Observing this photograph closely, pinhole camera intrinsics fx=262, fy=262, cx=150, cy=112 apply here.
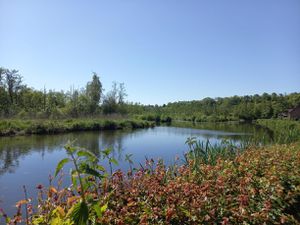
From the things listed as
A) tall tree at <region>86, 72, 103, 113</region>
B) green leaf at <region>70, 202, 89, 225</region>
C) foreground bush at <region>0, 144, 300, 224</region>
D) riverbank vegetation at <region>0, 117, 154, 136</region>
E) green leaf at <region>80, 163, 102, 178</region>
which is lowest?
riverbank vegetation at <region>0, 117, 154, 136</region>

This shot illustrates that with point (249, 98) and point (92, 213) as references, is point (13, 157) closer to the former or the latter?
point (92, 213)

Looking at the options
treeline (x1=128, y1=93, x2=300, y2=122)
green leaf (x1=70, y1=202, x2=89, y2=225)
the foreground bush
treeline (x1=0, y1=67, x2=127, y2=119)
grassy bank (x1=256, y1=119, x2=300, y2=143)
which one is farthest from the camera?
treeline (x1=128, y1=93, x2=300, y2=122)

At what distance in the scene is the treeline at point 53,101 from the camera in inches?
1201

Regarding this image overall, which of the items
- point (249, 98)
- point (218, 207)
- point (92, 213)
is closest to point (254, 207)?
point (218, 207)

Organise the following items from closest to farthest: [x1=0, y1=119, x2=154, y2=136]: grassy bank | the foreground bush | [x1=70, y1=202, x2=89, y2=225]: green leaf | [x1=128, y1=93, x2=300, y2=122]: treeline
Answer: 1. [x1=70, y1=202, x2=89, y2=225]: green leaf
2. the foreground bush
3. [x1=0, y1=119, x2=154, y2=136]: grassy bank
4. [x1=128, y1=93, x2=300, y2=122]: treeline

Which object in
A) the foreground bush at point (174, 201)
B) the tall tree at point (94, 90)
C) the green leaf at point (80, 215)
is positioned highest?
the tall tree at point (94, 90)

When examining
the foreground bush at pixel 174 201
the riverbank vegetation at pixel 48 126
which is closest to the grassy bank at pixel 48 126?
the riverbank vegetation at pixel 48 126

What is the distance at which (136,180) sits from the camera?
255 centimetres

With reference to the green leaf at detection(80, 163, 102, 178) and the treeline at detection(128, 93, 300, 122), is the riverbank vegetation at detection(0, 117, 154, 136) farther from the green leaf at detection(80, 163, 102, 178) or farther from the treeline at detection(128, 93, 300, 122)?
the green leaf at detection(80, 163, 102, 178)

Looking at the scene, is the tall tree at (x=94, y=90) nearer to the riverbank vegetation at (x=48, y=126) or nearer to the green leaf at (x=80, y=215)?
the riverbank vegetation at (x=48, y=126)

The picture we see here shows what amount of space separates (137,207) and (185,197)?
39 cm

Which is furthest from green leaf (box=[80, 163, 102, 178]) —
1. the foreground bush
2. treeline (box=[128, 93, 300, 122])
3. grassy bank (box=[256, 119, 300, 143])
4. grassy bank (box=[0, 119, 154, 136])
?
treeline (box=[128, 93, 300, 122])

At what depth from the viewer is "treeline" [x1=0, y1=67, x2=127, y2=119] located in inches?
1201

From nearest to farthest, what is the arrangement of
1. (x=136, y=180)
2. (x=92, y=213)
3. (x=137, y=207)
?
1. (x=92, y=213)
2. (x=137, y=207)
3. (x=136, y=180)
